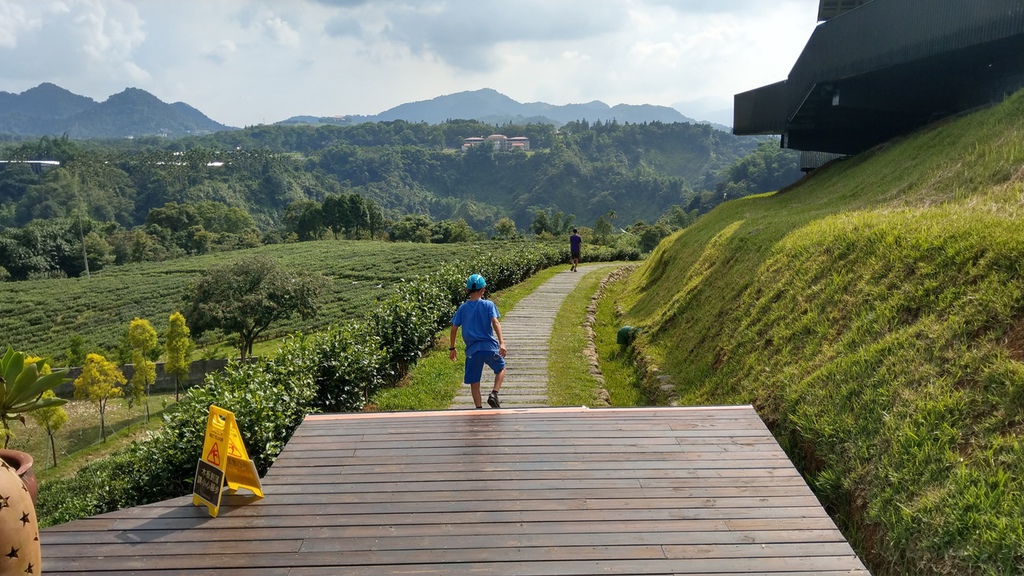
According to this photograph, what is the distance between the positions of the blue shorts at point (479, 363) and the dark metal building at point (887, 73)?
975 cm

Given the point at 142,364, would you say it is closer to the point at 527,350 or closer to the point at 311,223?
the point at 527,350

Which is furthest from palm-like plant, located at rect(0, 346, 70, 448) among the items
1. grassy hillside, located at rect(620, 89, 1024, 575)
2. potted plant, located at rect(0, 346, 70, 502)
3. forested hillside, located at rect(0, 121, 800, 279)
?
forested hillside, located at rect(0, 121, 800, 279)

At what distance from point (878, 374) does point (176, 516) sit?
4.98 m

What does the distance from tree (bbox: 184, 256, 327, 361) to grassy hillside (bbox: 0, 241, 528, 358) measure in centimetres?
388

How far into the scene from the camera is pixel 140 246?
72.3m

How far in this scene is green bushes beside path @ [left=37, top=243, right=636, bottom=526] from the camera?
5.66 meters

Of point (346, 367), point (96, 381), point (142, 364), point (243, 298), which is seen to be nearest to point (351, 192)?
point (243, 298)

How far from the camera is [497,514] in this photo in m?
3.84

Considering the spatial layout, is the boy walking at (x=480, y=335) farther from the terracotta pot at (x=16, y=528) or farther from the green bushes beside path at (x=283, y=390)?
the terracotta pot at (x=16, y=528)

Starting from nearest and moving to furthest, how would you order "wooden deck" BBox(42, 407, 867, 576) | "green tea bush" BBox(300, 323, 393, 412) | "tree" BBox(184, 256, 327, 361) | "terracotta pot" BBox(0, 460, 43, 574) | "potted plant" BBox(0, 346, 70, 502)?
"terracotta pot" BBox(0, 460, 43, 574) → "wooden deck" BBox(42, 407, 867, 576) → "potted plant" BBox(0, 346, 70, 502) → "green tea bush" BBox(300, 323, 393, 412) → "tree" BBox(184, 256, 327, 361)

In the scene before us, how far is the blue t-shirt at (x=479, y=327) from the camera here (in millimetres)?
6074

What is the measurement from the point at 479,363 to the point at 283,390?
77.8 inches

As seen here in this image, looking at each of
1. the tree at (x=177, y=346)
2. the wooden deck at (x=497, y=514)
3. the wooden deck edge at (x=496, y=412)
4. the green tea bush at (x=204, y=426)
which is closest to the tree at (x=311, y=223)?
the tree at (x=177, y=346)

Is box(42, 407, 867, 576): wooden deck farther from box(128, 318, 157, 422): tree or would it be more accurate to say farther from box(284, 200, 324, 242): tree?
box(284, 200, 324, 242): tree
